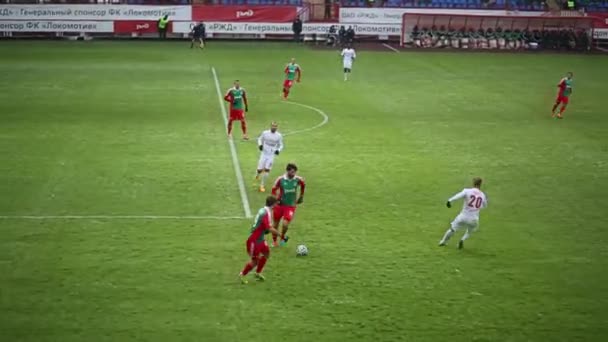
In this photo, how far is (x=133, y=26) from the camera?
203 ft

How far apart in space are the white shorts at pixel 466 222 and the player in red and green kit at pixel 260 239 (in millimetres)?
4947

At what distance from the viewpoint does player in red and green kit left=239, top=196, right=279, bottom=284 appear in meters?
16.3

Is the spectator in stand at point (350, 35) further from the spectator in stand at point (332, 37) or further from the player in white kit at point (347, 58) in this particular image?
the player in white kit at point (347, 58)

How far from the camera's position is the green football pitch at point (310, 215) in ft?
50.5

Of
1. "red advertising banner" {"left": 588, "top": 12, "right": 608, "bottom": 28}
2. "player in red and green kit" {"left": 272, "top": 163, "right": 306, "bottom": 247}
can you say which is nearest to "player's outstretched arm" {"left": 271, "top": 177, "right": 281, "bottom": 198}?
"player in red and green kit" {"left": 272, "top": 163, "right": 306, "bottom": 247}

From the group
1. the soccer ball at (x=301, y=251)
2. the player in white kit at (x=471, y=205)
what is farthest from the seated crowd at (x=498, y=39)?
the soccer ball at (x=301, y=251)

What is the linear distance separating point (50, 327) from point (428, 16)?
52.3 metres

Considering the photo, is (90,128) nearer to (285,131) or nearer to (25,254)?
(285,131)

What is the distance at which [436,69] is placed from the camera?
50688 millimetres

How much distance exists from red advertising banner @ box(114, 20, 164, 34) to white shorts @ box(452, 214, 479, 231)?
46789mm

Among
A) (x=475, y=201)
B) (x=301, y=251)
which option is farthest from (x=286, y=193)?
(x=475, y=201)

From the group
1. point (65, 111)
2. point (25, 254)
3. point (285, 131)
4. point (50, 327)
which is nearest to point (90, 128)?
point (65, 111)

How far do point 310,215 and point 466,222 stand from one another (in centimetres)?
462

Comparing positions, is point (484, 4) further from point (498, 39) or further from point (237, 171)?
point (237, 171)
